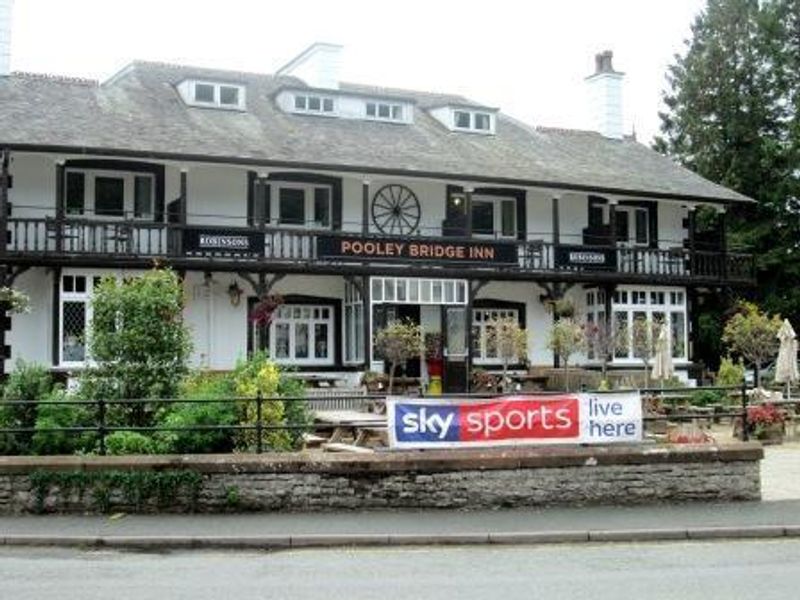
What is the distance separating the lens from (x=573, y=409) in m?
13.4

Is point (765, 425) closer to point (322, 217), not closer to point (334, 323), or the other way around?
point (334, 323)

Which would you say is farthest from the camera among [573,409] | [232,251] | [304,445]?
[232,251]

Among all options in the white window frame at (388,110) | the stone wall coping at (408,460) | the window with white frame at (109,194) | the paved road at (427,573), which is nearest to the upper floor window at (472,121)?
the white window frame at (388,110)

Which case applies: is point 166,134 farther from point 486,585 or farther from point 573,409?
point 486,585

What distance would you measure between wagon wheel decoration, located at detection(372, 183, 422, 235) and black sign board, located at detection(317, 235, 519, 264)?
1449 millimetres

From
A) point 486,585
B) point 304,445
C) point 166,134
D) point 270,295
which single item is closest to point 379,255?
point 270,295

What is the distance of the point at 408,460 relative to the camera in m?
12.9

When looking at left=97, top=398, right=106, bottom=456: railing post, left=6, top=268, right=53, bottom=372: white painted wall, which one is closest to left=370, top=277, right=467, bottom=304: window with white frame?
left=6, top=268, right=53, bottom=372: white painted wall

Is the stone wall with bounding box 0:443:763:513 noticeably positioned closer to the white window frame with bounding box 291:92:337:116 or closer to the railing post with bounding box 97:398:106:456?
the railing post with bounding box 97:398:106:456

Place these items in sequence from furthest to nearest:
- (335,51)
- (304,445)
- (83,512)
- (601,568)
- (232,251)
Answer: (335,51), (232,251), (304,445), (83,512), (601,568)

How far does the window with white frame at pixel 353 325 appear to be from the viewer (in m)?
28.3

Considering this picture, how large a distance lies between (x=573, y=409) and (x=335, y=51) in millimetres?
23569

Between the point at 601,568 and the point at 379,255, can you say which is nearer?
the point at 601,568

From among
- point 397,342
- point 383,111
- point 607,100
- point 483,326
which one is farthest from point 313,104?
point 607,100
